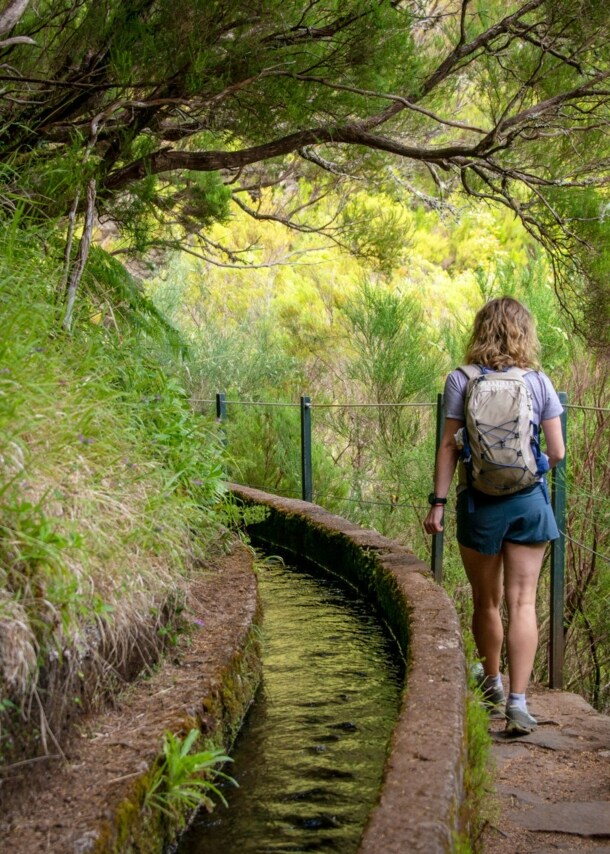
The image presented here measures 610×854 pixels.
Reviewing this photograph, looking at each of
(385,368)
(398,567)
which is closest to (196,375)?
(385,368)

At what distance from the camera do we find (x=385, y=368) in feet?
31.0

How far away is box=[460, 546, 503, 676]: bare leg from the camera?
3.85 metres

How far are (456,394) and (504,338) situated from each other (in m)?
0.28

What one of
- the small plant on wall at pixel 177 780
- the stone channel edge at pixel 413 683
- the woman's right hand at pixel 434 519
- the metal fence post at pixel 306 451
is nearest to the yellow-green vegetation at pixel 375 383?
the metal fence post at pixel 306 451

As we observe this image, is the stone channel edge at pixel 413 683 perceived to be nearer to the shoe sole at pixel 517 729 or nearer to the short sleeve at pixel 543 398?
the shoe sole at pixel 517 729

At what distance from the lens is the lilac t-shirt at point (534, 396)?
3717 mm

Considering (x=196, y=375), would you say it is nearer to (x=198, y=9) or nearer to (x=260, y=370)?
(x=260, y=370)

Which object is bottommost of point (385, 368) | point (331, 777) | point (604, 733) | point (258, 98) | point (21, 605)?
point (604, 733)

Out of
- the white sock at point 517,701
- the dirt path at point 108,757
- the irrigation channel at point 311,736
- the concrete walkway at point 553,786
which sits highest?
the dirt path at point 108,757

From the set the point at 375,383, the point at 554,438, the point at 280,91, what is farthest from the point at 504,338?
the point at 375,383

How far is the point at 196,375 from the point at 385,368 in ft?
12.1

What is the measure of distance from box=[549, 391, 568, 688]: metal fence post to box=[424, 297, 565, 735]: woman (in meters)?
0.91

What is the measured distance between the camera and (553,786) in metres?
3.36

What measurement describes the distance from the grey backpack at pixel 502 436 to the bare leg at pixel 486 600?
322mm
